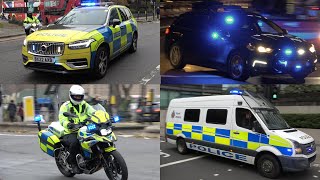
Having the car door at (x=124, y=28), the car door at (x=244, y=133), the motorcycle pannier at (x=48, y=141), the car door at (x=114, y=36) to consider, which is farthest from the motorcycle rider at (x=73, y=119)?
the car door at (x=244, y=133)

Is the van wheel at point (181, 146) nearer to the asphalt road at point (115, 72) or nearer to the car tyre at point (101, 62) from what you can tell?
the asphalt road at point (115, 72)

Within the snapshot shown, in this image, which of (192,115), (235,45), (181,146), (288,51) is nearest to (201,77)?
(235,45)

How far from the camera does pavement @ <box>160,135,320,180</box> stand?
7659mm

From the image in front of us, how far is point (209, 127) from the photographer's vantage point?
9297 millimetres

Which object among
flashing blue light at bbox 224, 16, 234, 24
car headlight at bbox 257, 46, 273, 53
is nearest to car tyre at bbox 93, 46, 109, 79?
flashing blue light at bbox 224, 16, 234, 24

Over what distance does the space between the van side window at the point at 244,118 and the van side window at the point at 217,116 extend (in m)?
0.41

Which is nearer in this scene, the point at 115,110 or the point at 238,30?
the point at 238,30

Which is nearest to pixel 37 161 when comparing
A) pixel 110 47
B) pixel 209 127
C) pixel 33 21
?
pixel 110 47

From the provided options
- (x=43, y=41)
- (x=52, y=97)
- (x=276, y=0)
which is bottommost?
(x=52, y=97)

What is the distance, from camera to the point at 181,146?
409 inches

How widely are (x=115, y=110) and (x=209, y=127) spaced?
2582 millimetres

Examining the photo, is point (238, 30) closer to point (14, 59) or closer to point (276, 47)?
point (276, 47)

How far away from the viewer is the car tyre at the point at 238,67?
6035mm

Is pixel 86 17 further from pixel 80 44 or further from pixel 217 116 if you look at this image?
pixel 217 116
